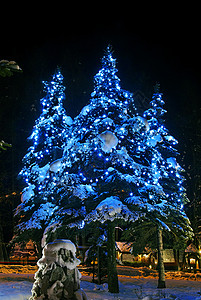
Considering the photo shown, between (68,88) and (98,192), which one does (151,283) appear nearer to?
(98,192)

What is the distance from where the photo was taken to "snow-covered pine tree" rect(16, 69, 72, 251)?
15.9m

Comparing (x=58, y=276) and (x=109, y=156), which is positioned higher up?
(x=109, y=156)

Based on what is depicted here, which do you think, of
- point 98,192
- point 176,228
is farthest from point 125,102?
point 176,228

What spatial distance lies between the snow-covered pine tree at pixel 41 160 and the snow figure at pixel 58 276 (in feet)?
26.9

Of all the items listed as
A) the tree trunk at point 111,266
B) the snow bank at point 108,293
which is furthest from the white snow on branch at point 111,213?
the snow bank at point 108,293

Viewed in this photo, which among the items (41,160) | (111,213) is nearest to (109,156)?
(111,213)

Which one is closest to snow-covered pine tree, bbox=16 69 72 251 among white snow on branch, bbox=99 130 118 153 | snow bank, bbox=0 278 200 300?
snow bank, bbox=0 278 200 300

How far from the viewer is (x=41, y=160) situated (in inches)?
703

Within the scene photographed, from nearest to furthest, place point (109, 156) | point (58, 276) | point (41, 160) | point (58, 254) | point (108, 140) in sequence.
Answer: point (58, 276), point (58, 254), point (108, 140), point (109, 156), point (41, 160)

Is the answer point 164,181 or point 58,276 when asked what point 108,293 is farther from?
point 164,181

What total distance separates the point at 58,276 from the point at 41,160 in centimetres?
1134

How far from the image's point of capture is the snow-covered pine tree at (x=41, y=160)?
626 inches

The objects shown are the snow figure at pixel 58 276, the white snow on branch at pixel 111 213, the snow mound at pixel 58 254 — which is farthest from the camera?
the white snow on branch at pixel 111 213

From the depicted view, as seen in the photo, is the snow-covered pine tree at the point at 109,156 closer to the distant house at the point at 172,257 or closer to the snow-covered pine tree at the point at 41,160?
the snow-covered pine tree at the point at 41,160
